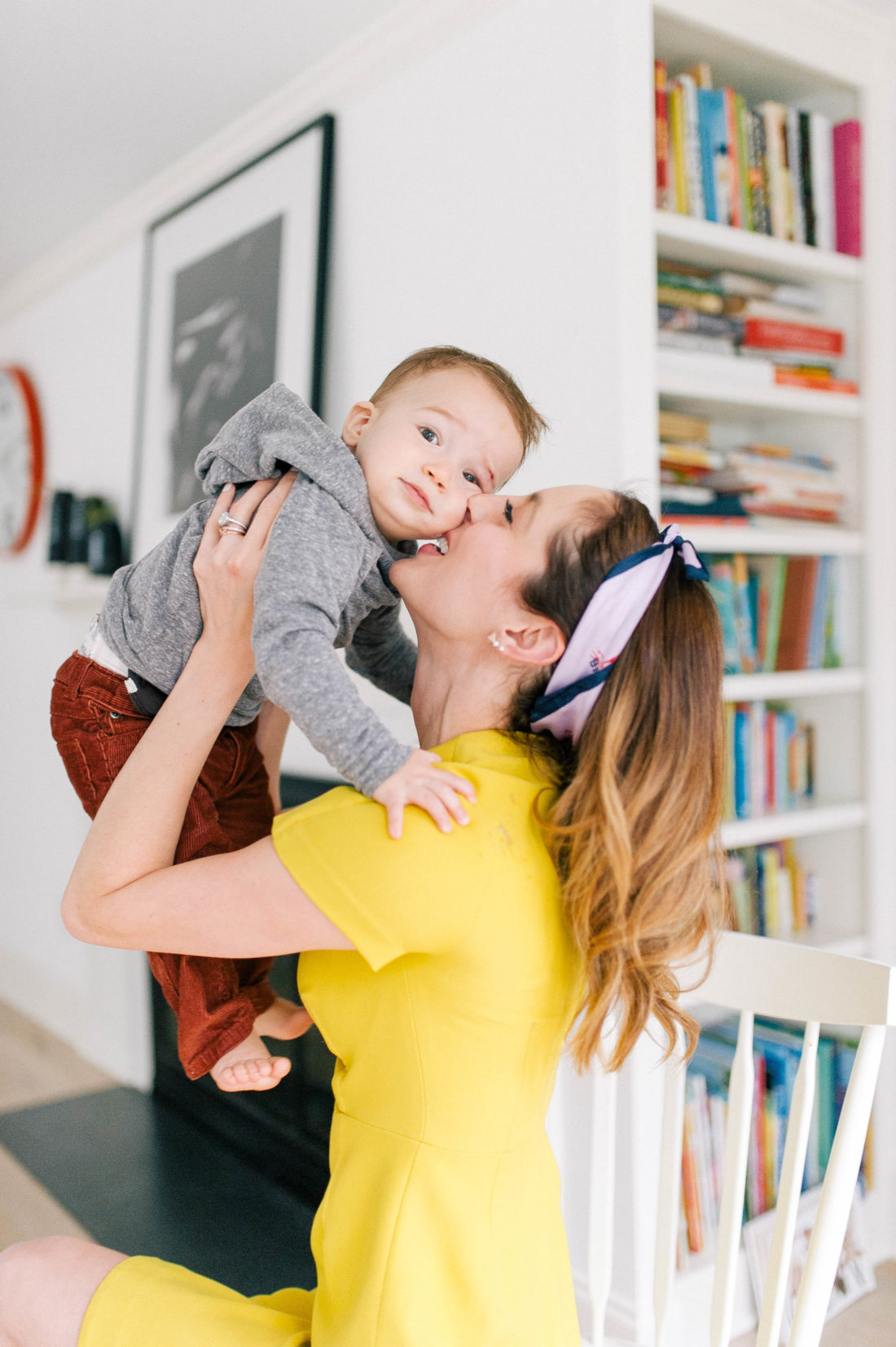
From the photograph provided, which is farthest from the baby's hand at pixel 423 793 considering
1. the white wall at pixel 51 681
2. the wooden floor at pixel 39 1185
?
the white wall at pixel 51 681

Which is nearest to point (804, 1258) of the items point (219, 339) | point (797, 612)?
point (797, 612)

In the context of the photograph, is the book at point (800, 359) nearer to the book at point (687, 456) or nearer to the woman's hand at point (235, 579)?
the book at point (687, 456)

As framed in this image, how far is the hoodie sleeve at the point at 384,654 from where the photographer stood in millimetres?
1224

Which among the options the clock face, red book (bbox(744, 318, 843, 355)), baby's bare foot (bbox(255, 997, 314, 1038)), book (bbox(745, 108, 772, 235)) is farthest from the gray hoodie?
the clock face

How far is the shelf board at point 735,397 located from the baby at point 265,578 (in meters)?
0.85

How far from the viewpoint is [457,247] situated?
2.04 metres

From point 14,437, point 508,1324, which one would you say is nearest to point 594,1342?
point 508,1324

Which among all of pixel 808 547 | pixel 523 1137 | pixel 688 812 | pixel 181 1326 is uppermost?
pixel 808 547

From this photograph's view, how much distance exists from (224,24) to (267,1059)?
7.10ft

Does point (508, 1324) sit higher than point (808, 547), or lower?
lower

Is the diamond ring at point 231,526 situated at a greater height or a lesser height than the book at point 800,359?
lesser

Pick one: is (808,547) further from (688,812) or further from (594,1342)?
(594,1342)

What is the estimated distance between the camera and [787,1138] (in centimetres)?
105

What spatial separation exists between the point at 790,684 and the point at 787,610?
0.73ft
